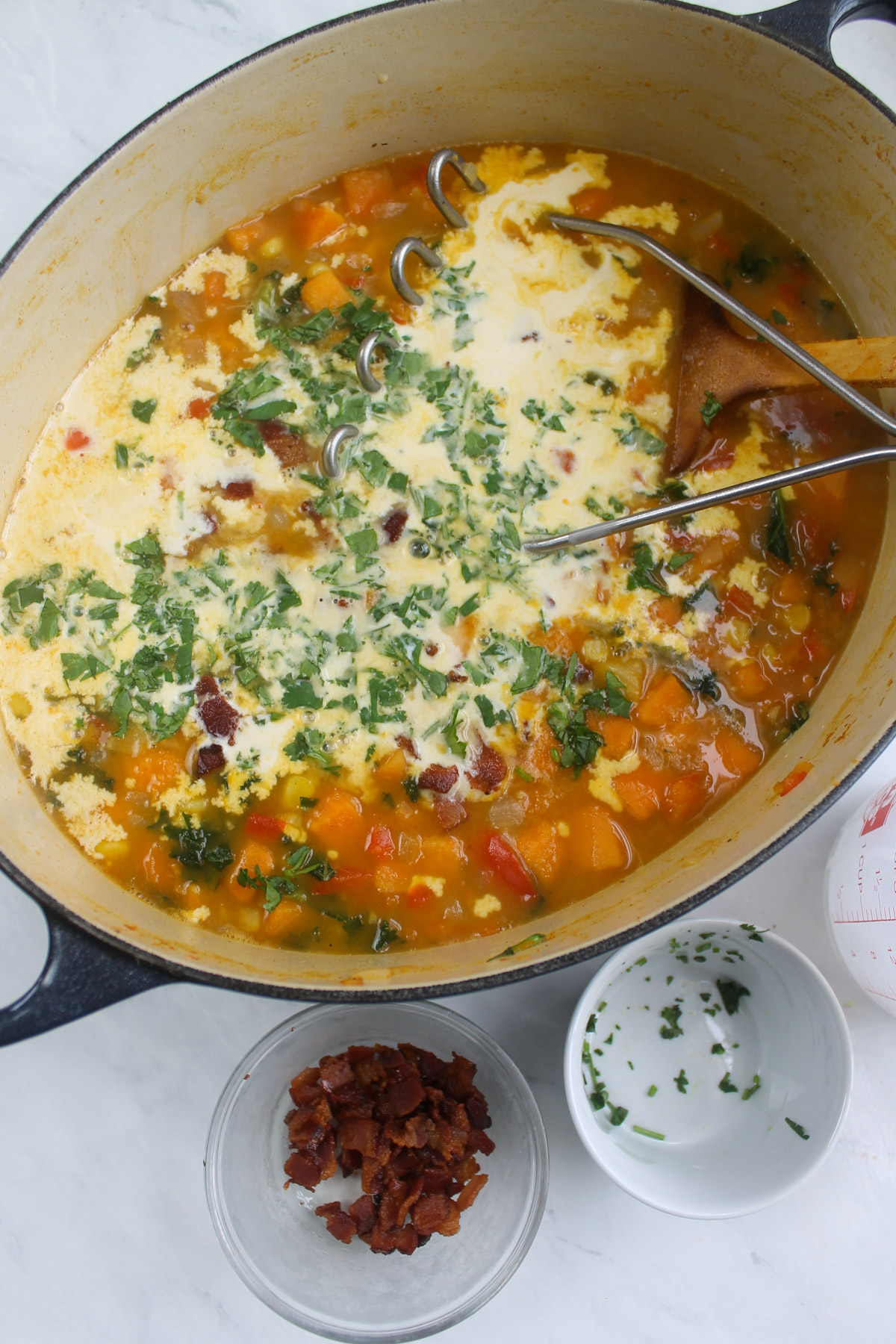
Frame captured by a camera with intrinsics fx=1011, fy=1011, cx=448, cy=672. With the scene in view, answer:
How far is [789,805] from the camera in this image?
2230 millimetres

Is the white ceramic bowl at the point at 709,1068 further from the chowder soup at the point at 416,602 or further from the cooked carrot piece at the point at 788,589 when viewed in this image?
the cooked carrot piece at the point at 788,589

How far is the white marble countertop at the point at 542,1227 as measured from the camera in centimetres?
255

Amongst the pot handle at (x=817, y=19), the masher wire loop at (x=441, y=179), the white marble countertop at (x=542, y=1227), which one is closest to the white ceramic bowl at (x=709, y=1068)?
the white marble countertop at (x=542, y=1227)

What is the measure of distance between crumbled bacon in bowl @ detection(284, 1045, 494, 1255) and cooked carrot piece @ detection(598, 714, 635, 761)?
83 cm

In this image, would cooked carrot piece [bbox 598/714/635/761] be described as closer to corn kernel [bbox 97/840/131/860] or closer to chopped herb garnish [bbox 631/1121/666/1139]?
chopped herb garnish [bbox 631/1121/666/1139]

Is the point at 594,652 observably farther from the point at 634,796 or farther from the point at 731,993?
the point at 731,993

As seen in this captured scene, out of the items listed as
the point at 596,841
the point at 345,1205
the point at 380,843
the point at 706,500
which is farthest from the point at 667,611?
the point at 345,1205

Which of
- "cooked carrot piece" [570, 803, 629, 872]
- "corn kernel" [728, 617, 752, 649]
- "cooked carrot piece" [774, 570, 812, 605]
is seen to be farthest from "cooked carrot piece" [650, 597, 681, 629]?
"cooked carrot piece" [570, 803, 629, 872]

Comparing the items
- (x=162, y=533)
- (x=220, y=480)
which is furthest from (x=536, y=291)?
(x=162, y=533)

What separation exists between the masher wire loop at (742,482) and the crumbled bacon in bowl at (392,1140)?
1.28 metres

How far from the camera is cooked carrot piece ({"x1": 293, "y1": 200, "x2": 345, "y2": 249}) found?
8.68 ft

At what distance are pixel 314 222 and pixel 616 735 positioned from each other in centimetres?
155

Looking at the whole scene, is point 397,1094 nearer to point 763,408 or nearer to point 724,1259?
point 724,1259

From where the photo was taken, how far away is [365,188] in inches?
105
